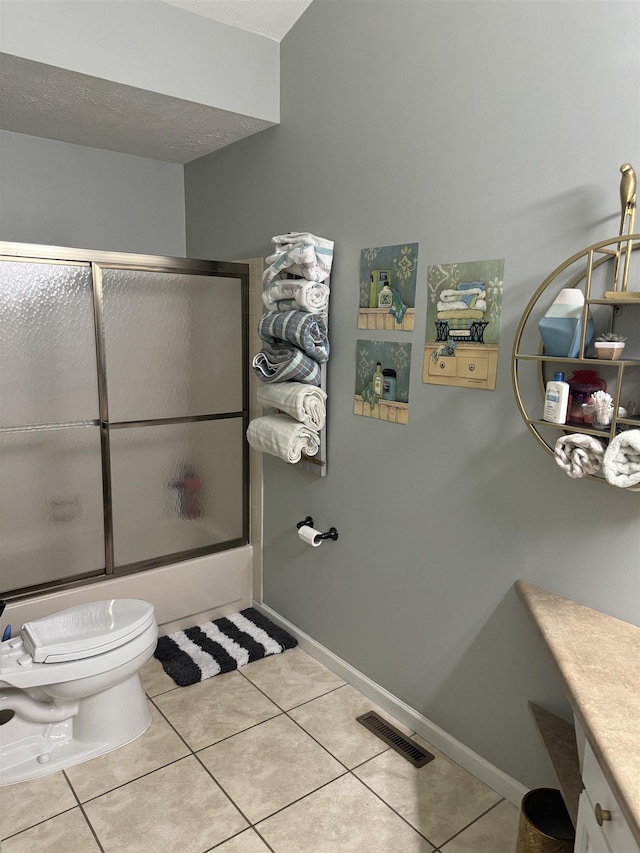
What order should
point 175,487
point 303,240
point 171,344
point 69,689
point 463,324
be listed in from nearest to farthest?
1. point 463,324
2. point 69,689
3. point 303,240
4. point 171,344
5. point 175,487

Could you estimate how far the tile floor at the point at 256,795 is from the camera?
1765 millimetres

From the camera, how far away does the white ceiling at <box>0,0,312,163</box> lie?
2148 millimetres

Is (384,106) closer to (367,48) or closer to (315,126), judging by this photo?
(367,48)

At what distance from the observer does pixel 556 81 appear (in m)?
1.58

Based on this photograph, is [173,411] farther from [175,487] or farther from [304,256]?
[304,256]

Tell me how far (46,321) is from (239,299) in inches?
33.5

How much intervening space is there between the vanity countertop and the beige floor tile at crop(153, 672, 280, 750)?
3.83 ft

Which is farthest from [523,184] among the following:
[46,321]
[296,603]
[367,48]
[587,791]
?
[296,603]

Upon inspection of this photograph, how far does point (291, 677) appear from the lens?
2.55 metres

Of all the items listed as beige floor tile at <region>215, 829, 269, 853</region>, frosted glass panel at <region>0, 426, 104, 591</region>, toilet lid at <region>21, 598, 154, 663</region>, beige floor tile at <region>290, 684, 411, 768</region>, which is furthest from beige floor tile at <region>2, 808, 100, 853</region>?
frosted glass panel at <region>0, 426, 104, 591</region>

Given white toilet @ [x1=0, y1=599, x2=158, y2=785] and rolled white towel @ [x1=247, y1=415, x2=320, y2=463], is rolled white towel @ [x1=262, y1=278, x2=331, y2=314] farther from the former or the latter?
white toilet @ [x1=0, y1=599, x2=158, y2=785]

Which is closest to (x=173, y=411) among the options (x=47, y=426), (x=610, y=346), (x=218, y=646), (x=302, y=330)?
(x=47, y=426)

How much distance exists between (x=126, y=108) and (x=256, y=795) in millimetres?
2469

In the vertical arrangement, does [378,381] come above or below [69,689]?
above
